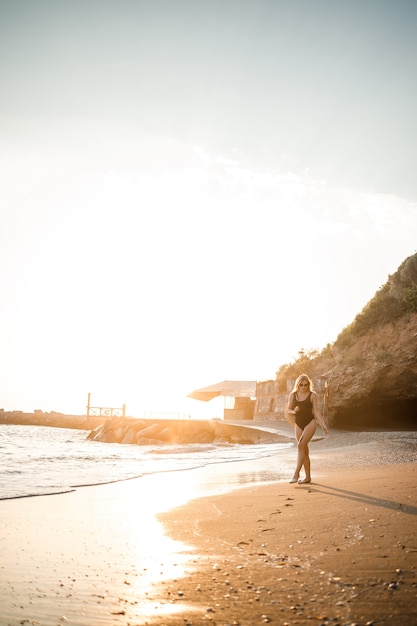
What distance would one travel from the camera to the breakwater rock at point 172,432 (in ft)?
93.1

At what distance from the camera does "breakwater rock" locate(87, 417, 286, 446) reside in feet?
93.1

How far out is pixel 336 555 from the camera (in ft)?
10.6

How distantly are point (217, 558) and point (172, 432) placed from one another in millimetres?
29727

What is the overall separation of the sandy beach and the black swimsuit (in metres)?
1.68

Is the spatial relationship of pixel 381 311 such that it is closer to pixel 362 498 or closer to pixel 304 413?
pixel 304 413

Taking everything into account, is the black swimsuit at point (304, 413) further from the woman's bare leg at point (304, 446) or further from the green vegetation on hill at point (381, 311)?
the green vegetation on hill at point (381, 311)

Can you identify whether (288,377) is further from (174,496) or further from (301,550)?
(301,550)

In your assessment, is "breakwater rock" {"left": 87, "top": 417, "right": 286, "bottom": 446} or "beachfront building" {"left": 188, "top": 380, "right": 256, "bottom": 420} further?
"beachfront building" {"left": 188, "top": 380, "right": 256, "bottom": 420}

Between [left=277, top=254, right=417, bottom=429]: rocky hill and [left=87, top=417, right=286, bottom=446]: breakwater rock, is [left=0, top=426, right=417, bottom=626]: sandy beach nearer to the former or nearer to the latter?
[left=277, top=254, right=417, bottom=429]: rocky hill

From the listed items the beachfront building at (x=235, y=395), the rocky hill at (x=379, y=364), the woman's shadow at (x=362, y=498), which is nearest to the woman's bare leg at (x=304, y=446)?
the woman's shadow at (x=362, y=498)

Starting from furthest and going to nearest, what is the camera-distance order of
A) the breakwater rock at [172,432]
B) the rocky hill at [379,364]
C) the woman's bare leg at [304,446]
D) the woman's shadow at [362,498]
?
the breakwater rock at [172,432]
the rocky hill at [379,364]
the woman's bare leg at [304,446]
the woman's shadow at [362,498]

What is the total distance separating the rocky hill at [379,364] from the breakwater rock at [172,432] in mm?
5336

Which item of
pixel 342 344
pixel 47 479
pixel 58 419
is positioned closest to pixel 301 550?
pixel 47 479

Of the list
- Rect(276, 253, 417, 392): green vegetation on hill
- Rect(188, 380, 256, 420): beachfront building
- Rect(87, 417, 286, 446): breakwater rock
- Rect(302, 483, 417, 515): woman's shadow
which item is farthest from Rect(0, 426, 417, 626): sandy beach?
Rect(188, 380, 256, 420): beachfront building
